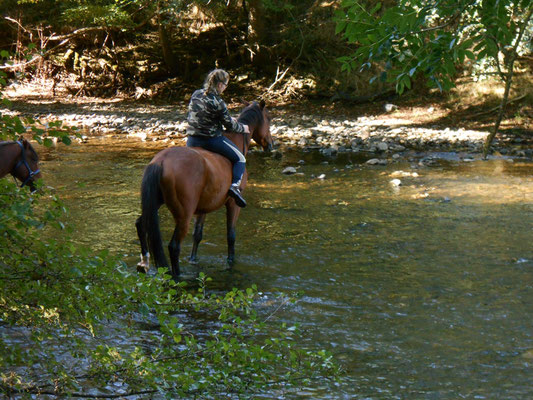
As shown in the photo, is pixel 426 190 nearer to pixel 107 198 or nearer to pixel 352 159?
pixel 352 159

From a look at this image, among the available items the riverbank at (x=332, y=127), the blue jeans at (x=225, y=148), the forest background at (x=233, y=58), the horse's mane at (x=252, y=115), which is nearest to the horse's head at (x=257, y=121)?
the horse's mane at (x=252, y=115)

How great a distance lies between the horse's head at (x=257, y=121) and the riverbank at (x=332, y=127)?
6268mm

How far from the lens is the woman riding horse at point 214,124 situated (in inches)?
311

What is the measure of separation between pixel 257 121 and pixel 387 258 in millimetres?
2909

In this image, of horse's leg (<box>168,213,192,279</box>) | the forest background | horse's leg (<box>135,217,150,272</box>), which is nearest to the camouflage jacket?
horse's leg (<box>168,213,192,279</box>)

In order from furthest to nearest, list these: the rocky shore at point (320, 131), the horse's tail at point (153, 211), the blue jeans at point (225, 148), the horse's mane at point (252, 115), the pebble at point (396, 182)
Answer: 1. the rocky shore at point (320, 131)
2. the pebble at point (396, 182)
3. the horse's mane at point (252, 115)
4. the blue jeans at point (225, 148)
5. the horse's tail at point (153, 211)

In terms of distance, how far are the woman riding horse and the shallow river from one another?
3.99 feet

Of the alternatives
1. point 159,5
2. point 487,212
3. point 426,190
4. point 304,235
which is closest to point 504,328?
point 304,235

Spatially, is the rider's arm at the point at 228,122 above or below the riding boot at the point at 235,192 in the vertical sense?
above

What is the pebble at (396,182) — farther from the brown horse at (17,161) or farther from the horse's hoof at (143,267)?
the brown horse at (17,161)

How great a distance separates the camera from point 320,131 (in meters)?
19.5

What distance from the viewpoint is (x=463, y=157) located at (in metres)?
16.0

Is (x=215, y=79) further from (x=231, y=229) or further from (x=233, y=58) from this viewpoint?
(x=233, y=58)

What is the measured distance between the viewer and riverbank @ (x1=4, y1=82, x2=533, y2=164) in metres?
17.2
